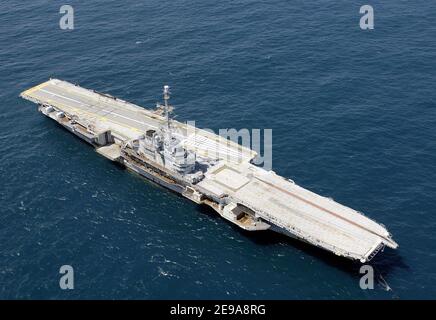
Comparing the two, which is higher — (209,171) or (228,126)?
(228,126)

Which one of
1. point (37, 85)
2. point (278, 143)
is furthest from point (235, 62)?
point (37, 85)

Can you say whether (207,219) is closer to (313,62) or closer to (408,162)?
(408,162)

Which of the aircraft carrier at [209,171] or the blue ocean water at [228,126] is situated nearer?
the blue ocean water at [228,126]

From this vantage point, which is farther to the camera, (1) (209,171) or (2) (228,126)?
(2) (228,126)

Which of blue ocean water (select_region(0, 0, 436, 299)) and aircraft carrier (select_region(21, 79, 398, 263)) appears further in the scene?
aircraft carrier (select_region(21, 79, 398, 263))
